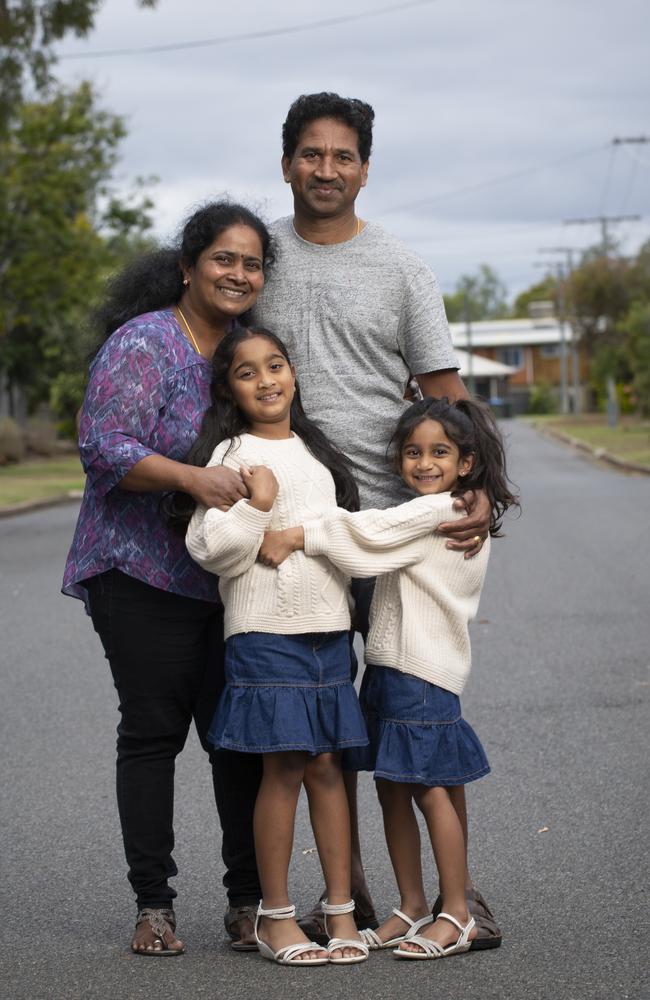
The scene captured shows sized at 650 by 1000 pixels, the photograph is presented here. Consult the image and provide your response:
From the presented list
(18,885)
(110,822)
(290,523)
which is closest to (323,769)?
(290,523)

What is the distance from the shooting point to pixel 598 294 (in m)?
60.6

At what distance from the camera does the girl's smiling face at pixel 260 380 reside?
4055 mm

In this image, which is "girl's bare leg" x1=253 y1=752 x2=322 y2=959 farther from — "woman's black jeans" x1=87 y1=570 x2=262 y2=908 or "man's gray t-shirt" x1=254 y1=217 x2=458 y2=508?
"man's gray t-shirt" x1=254 y1=217 x2=458 y2=508

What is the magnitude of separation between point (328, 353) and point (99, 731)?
3.37 m

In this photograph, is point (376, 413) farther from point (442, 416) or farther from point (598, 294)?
point (598, 294)

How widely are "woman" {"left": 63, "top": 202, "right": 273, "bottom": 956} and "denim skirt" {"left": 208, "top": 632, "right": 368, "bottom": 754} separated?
0.23 meters

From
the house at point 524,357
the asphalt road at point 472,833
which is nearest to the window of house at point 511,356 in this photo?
the house at point 524,357

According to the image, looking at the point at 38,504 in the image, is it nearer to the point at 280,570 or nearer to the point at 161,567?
the point at 161,567

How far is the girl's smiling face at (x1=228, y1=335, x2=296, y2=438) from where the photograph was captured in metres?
4.05

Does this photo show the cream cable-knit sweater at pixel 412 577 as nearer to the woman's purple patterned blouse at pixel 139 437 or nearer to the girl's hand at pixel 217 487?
the girl's hand at pixel 217 487

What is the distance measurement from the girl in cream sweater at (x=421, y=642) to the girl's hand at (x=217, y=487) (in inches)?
6.3

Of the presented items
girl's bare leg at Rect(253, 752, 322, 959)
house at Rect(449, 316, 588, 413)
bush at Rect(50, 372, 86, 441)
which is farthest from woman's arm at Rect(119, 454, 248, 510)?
house at Rect(449, 316, 588, 413)

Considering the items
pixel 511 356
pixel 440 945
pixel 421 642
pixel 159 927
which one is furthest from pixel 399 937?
pixel 511 356

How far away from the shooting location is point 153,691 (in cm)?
423
